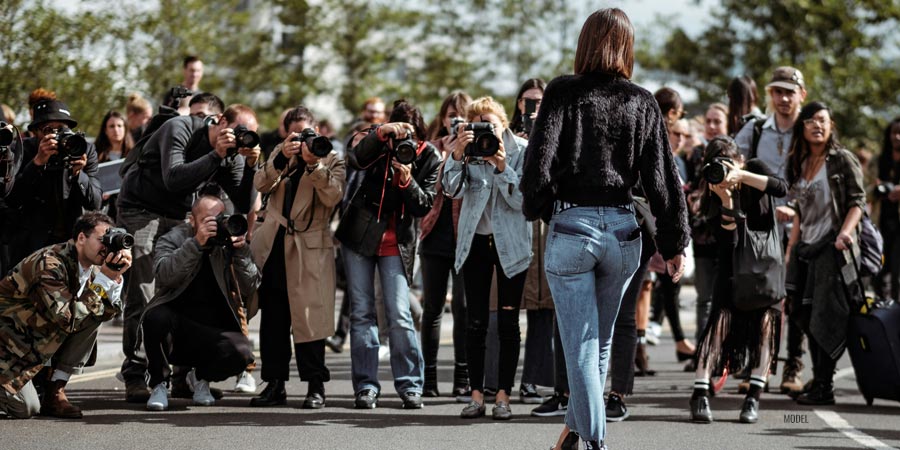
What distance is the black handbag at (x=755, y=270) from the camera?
8.68 metres

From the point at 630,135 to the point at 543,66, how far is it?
1198 inches

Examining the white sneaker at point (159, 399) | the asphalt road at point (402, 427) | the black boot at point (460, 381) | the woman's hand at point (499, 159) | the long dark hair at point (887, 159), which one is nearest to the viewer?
the asphalt road at point (402, 427)

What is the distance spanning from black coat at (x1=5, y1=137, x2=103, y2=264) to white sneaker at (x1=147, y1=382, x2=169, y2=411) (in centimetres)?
121

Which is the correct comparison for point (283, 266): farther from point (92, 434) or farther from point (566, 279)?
point (566, 279)

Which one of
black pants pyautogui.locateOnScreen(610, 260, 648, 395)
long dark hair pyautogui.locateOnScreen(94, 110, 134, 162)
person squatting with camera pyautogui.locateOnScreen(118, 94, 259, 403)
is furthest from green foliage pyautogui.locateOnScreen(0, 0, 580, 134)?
black pants pyautogui.locateOnScreen(610, 260, 648, 395)

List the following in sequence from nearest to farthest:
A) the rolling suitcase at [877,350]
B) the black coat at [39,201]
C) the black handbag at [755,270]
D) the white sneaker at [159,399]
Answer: the white sneaker at [159,399], the black handbag at [755,270], the black coat at [39,201], the rolling suitcase at [877,350]

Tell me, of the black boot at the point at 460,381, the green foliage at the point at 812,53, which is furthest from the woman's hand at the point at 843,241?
the green foliage at the point at 812,53

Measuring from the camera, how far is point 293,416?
8.40 m

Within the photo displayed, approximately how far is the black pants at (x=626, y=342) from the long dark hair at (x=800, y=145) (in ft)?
5.57

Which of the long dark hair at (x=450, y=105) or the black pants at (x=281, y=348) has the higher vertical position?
the long dark hair at (x=450, y=105)

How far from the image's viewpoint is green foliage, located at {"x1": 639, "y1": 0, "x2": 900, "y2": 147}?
121 feet

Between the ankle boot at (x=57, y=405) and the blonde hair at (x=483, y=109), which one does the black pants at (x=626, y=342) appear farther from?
the ankle boot at (x=57, y=405)

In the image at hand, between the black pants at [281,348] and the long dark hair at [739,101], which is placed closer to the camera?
the black pants at [281,348]

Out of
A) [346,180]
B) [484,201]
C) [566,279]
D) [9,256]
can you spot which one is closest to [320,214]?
[346,180]
